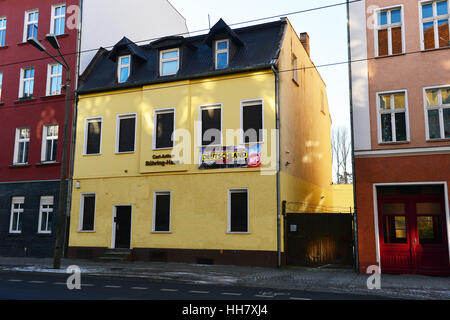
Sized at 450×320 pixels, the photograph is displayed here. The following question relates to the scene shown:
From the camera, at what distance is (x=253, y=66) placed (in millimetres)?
17891

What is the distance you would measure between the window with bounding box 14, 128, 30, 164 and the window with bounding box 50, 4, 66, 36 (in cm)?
567

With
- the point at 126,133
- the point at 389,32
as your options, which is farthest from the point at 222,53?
the point at 389,32

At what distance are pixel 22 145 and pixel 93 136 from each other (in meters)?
4.67

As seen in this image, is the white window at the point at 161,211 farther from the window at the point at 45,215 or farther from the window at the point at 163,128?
the window at the point at 45,215

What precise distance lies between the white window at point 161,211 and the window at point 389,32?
35.4 feet

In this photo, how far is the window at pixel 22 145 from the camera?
74.3ft

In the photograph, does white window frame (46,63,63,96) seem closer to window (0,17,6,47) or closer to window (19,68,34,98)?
window (19,68,34,98)

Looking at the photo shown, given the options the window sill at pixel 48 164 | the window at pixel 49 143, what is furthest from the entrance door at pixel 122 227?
the window at pixel 49 143

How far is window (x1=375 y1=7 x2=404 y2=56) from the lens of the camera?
16.0m

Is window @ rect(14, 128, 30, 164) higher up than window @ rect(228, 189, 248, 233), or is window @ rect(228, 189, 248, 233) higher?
window @ rect(14, 128, 30, 164)

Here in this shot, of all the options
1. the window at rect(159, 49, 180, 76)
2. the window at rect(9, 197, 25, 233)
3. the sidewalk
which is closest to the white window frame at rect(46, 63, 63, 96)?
the window at rect(9, 197, 25, 233)
